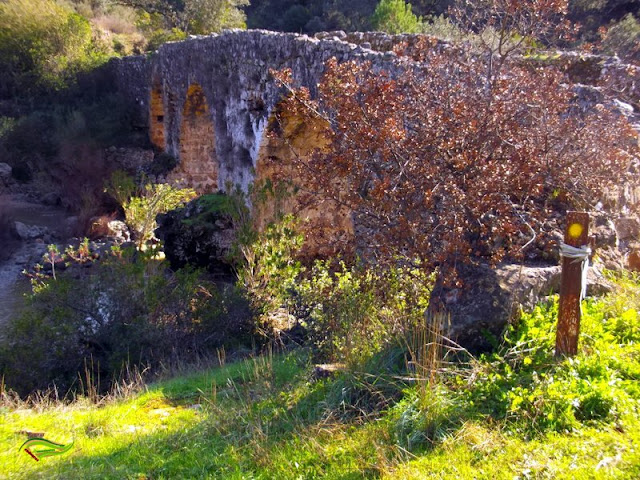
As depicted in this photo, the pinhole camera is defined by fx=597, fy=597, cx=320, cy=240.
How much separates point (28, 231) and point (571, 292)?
1360 centimetres

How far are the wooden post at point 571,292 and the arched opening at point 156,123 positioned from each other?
15.9m

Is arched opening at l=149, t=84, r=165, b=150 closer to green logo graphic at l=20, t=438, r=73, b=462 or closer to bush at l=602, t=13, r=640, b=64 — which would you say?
bush at l=602, t=13, r=640, b=64

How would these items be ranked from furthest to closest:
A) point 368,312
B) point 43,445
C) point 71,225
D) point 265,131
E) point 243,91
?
1. point 71,225
2. point 243,91
3. point 265,131
4. point 368,312
5. point 43,445

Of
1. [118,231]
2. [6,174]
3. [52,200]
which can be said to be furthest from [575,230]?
[6,174]

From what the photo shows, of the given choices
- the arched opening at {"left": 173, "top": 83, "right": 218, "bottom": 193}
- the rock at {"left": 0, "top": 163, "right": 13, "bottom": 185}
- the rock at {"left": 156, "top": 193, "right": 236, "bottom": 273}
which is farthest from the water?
the arched opening at {"left": 173, "top": 83, "right": 218, "bottom": 193}

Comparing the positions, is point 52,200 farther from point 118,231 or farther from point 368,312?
point 368,312

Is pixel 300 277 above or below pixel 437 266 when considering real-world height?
below

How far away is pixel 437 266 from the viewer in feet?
12.5

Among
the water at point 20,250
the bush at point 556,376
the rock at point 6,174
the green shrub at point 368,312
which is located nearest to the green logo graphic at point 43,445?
the green shrub at point 368,312

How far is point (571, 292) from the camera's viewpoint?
3002 millimetres

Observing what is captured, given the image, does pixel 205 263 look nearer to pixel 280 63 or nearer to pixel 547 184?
pixel 280 63

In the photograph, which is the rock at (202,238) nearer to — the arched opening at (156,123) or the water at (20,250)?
the water at (20,250)

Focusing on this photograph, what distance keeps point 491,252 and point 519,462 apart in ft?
4.70

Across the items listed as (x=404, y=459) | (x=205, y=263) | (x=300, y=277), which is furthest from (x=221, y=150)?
(x=404, y=459)
